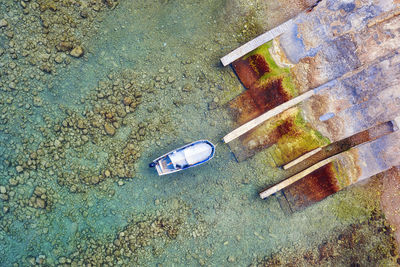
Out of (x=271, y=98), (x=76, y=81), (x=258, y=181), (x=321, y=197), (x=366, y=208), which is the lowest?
(x=366, y=208)

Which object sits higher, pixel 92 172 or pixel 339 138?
pixel 92 172

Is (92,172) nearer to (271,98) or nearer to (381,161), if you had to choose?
(271,98)

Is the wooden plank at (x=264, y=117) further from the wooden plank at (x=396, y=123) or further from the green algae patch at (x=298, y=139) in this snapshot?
the wooden plank at (x=396, y=123)

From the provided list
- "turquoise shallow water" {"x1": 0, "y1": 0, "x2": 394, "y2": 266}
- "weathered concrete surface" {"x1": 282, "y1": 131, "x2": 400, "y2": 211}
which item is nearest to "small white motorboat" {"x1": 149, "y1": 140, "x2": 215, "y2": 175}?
"turquoise shallow water" {"x1": 0, "y1": 0, "x2": 394, "y2": 266}

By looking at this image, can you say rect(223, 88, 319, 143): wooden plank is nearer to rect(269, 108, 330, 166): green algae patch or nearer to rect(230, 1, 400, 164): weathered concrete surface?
rect(230, 1, 400, 164): weathered concrete surface

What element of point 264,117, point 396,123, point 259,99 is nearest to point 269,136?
point 264,117

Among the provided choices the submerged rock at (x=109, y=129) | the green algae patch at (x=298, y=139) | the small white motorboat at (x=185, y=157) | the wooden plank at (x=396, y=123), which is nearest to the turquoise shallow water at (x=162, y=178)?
the submerged rock at (x=109, y=129)

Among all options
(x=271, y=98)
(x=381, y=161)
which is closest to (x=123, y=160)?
(x=271, y=98)
